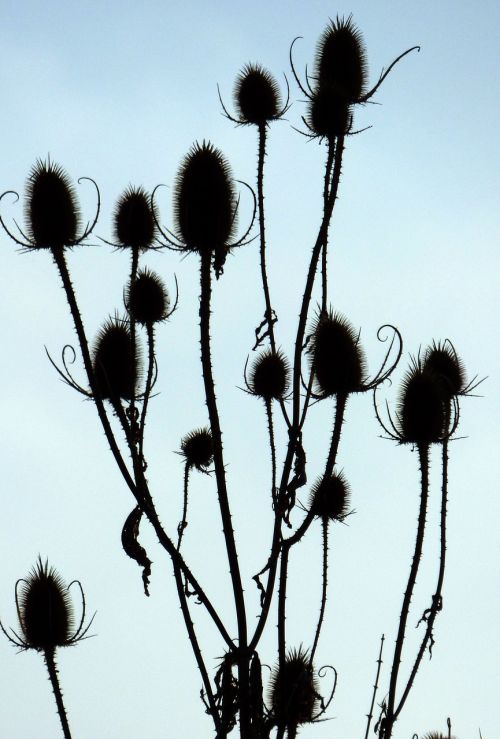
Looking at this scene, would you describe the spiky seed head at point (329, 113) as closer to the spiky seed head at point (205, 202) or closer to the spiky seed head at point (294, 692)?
the spiky seed head at point (205, 202)

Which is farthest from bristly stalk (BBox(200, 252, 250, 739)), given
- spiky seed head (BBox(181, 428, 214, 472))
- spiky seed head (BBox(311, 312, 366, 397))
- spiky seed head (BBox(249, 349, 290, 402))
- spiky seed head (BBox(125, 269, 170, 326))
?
spiky seed head (BBox(181, 428, 214, 472))

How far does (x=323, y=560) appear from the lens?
21.9ft

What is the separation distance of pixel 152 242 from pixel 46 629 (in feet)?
9.61

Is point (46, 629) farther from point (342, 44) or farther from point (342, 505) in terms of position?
point (342, 44)

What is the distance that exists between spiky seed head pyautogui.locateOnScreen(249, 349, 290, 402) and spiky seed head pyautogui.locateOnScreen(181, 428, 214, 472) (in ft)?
3.67

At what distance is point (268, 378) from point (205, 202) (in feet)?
12.8

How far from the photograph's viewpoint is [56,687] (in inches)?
191

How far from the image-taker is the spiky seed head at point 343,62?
5793 mm

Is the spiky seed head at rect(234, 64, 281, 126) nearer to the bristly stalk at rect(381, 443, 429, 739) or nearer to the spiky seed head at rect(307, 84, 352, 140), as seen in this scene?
the spiky seed head at rect(307, 84, 352, 140)

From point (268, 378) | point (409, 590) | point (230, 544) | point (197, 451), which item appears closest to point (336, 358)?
point (409, 590)

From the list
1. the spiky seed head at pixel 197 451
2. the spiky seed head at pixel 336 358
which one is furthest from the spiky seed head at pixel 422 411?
the spiky seed head at pixel 197 451

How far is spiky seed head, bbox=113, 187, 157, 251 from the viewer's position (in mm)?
6719

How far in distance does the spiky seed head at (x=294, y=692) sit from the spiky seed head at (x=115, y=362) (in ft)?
5.48

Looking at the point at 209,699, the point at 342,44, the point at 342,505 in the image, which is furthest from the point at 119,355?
the point at 342,505
